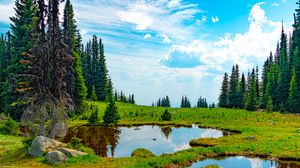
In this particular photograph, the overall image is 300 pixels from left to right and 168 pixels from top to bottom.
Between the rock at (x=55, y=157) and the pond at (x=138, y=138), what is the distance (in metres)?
6.40

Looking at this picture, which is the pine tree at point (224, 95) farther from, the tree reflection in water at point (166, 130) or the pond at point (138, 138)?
the tree reflection in water at point (166, 130)

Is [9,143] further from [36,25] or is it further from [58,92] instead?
[36,25]

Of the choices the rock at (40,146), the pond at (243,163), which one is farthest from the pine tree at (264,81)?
the rock at (40,146)

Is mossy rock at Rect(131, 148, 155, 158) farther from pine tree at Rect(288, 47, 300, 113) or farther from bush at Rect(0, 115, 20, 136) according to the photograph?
pine tree at Rect(288, 47, 300, 113)

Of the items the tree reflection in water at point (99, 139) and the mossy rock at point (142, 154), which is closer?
the mossy rock at point (142, 154)

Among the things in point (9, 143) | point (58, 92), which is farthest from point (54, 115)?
point (9, 143)

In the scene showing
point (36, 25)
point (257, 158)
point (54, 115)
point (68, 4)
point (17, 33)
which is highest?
point (68, 4)

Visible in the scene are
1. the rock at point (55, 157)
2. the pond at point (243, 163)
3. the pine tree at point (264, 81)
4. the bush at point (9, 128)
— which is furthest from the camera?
the pine tree at point (264, 81)

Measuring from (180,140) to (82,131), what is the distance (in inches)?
559

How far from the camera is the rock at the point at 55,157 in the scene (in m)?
21.0

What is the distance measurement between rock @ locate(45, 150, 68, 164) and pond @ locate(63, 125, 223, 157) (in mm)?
6404

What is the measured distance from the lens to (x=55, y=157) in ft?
69.5

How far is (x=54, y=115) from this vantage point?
27266 millimetres

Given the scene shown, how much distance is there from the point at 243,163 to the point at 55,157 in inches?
567
